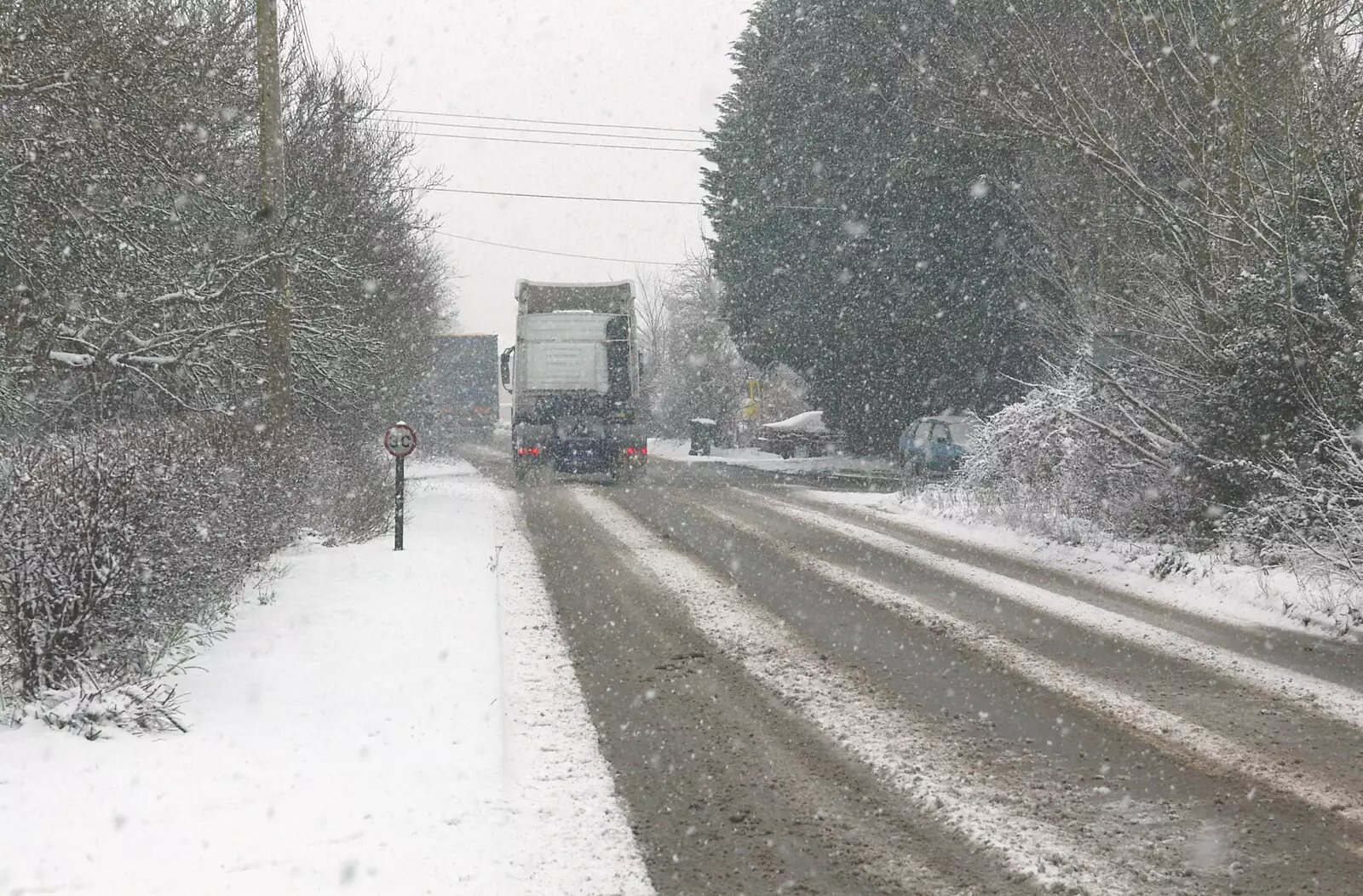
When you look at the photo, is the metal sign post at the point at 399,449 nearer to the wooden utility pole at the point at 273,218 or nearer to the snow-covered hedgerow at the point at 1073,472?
the wooden utility pole at the point at 273,218

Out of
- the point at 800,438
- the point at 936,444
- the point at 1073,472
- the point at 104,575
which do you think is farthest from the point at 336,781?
the point at 800,438

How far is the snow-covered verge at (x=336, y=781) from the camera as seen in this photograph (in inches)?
143

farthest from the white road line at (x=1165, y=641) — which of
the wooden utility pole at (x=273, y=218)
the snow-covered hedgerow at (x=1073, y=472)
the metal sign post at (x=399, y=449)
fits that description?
the wooden utility pole at (x=273, y=218)

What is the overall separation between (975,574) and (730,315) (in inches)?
894

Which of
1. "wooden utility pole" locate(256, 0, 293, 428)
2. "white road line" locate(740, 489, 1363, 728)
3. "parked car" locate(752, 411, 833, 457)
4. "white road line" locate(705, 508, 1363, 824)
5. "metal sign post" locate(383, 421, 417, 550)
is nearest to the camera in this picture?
"white road line" locate(705, 508, 1363, 824)

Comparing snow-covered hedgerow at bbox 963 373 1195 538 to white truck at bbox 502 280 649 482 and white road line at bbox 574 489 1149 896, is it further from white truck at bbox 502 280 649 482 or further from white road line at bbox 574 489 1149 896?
white truck at bbox 502 280 649 482

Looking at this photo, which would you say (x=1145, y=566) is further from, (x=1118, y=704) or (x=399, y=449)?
(x=399, y=449)

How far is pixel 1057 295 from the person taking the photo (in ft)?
71.2

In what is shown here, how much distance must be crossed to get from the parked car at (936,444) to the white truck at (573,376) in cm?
650

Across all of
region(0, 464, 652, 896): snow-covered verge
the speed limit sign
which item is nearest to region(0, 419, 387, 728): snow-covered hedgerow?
region(0, 464, 652, 896): snow-covered verge

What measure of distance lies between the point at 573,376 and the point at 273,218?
1017cm

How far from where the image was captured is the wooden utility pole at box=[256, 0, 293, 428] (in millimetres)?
12031

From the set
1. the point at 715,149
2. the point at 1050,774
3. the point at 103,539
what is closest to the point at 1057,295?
the point at 715,149

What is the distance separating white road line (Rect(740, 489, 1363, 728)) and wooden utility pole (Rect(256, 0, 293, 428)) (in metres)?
7.64
